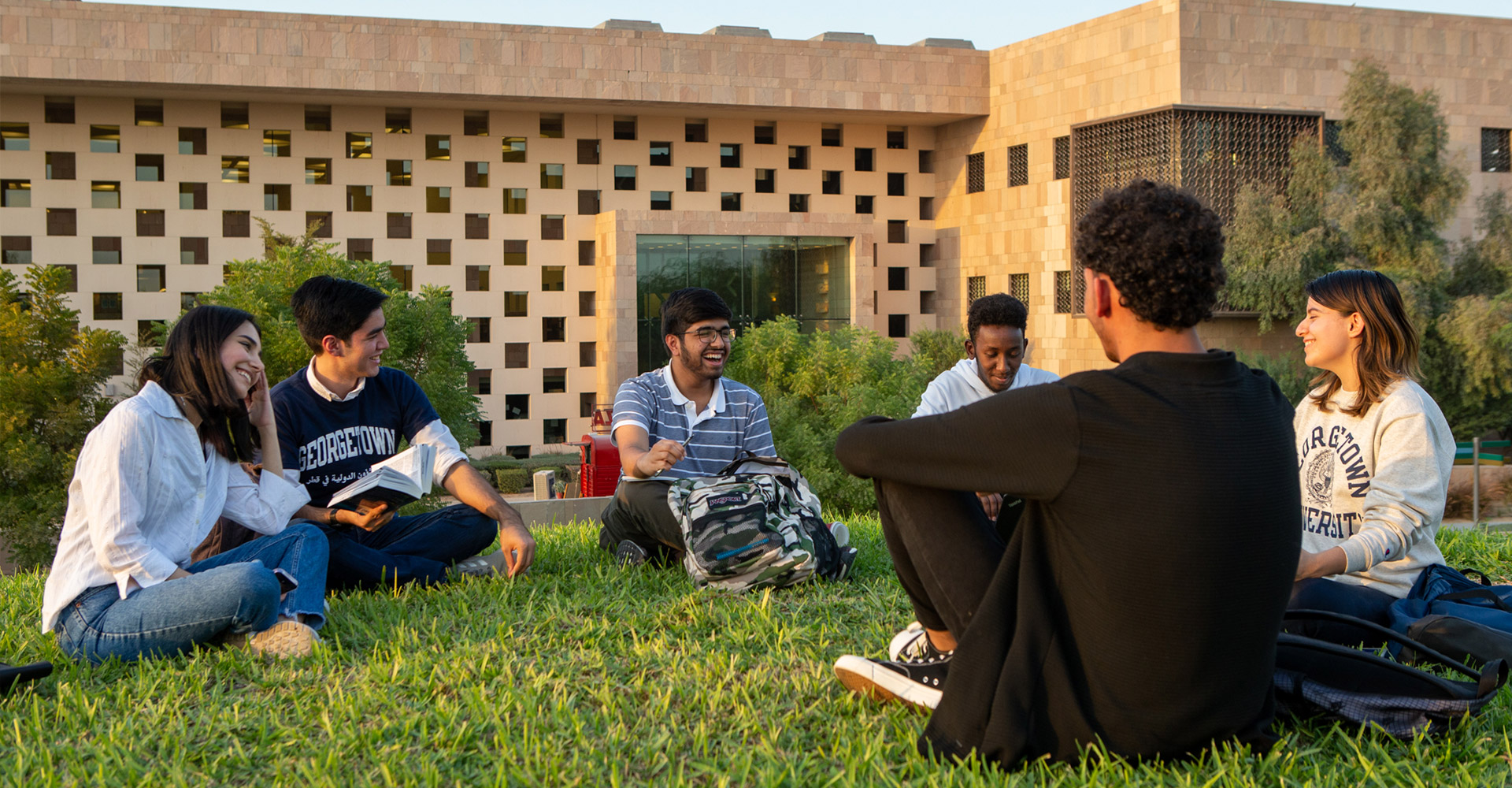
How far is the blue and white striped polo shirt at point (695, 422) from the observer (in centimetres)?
527

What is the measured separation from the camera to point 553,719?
2965 millimetres

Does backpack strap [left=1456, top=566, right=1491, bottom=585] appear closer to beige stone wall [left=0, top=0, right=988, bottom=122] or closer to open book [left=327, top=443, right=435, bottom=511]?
open book [left=327, top=443, right=435, bottom=511]

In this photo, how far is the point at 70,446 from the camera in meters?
20.5

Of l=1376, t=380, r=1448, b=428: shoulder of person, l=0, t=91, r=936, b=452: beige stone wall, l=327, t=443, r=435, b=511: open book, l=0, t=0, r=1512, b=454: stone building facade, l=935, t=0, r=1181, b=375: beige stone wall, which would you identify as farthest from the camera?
l=0, t=91, r=936, b=452: beige stone wall

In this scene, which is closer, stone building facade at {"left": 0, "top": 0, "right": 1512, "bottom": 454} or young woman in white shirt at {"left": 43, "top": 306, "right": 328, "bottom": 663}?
young woman in white shirt at {"left": 43, "top": 306, "right": 328, "bottom": 663}

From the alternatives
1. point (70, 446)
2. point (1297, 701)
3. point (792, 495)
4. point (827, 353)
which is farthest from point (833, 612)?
point (70, 446)

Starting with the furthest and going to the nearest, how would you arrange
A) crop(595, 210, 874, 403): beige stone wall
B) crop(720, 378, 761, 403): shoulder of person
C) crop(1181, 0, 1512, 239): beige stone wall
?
crop(595, 210, 874, 403): beige stone wall < crop(1181, 0, 1512, 239): beige stone wall < crop(720, 378, 761, 403): shoulder of person

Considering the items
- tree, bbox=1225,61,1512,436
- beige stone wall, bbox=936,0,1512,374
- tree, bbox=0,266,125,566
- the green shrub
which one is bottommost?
the green shrub

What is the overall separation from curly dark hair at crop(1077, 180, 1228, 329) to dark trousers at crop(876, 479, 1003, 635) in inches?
22.8

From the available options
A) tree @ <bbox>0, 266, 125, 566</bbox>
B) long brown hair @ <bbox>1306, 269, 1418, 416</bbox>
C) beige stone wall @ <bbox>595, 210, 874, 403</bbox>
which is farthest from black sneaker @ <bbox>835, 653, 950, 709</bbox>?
beige stone wall @ <bbox>595, 210, 874, 403</bbox>

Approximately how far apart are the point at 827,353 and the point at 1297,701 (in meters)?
18.1

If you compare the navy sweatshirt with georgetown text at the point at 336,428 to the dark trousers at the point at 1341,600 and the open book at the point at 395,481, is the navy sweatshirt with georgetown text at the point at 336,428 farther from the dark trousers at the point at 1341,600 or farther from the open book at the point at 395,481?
the dark trousers at the point at 1341,600

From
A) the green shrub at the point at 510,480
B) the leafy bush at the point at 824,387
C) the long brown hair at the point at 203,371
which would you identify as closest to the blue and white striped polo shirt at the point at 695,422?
the long brown hair at the point at 203,371

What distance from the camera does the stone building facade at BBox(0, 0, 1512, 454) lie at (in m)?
26.0
